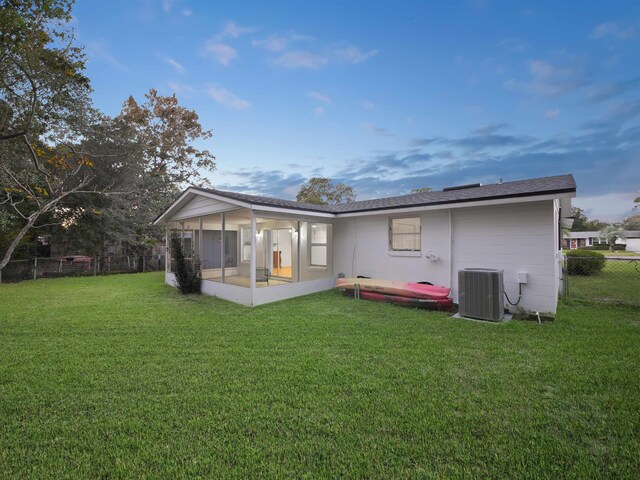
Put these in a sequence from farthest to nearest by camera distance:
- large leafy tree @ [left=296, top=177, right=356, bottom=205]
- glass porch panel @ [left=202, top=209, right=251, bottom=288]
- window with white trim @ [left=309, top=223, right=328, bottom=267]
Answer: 1. large leafy tree @ [left=296, top=177, right=356, bottom=205]
2. glass porch panel @ [left=202, top=209, right=251, bottom=288]
3. window with white trim @ [left=309, top=223, right=328, bottom=267]

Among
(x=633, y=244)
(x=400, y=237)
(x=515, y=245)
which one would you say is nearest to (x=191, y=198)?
(x=400, y=237)

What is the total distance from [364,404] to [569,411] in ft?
6.18

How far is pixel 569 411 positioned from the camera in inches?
107

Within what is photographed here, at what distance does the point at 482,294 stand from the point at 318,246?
18.3 ft

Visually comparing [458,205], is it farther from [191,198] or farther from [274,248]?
[191,198]

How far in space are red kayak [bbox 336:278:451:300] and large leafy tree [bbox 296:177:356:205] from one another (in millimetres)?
24740

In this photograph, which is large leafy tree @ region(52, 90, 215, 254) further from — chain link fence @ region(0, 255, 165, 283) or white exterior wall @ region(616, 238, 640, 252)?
white exterior wall @ region(616, 238, 640, 252)

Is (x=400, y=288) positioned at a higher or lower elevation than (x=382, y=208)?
lower

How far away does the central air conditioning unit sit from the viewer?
596 cm

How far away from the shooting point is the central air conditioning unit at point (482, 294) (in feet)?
19.6

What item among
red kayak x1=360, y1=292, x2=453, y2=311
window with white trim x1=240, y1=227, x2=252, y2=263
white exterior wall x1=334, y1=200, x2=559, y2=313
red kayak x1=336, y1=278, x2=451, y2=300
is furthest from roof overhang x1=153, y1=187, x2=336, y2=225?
red kayak x1=360, y1=292, x2=453, y2=311

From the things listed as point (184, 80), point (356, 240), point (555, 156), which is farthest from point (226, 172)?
point (555, 156)

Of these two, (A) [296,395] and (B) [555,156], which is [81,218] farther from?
(B) [555,156]

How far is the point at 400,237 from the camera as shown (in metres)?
8.79
